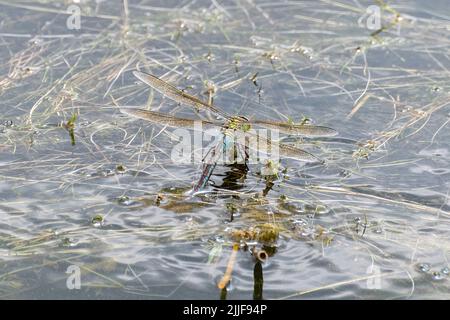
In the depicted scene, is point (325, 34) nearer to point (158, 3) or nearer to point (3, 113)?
point (158, 3)

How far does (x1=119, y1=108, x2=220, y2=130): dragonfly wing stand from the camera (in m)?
4.75

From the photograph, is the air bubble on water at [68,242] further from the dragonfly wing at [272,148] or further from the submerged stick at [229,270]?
the dragonfly wing at [272,148]

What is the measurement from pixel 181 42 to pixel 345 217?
2.61 m

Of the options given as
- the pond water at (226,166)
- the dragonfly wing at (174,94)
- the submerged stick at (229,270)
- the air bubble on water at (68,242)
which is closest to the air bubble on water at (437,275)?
the pond water at (226,166)

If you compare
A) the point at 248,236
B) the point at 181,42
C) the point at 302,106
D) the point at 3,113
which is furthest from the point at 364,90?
the point at 3,113

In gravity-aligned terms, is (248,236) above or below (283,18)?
below

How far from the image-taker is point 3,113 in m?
5.27

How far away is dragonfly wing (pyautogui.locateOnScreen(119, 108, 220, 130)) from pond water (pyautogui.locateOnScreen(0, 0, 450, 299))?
0.66ft

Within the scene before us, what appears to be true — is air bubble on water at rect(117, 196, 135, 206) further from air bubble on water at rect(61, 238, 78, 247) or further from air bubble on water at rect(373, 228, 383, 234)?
air bubble on water at rect(373, 228, 383, 234)

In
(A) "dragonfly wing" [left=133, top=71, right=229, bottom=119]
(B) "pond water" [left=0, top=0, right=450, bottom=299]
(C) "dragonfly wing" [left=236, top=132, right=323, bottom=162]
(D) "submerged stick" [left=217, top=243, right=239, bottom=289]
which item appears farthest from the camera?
(A) "dragonfly wing" [left=133, top=71, right=229, bottom=119]

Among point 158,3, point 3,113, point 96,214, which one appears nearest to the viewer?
point 96,214

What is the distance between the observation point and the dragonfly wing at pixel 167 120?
475 centimetres

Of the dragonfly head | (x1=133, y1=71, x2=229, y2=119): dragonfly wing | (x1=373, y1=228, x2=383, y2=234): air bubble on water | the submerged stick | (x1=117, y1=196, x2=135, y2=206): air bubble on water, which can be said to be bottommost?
the submerged stick

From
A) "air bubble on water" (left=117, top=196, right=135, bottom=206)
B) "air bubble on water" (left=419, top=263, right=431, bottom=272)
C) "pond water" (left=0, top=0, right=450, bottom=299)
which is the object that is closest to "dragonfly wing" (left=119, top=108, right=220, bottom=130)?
"pond water" (left=0, top=0, right=450, bottom=299)
